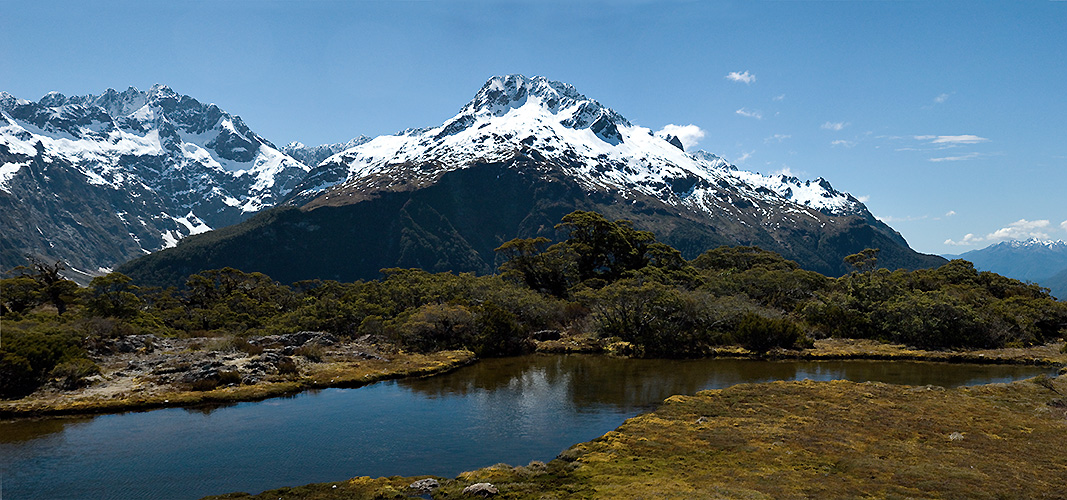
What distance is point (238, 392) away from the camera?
51.4m

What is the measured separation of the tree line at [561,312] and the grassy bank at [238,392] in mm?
5243

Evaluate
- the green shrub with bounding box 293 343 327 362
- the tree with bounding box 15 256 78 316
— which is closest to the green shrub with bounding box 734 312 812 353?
the green shrub with bounding box 293 343 327 362

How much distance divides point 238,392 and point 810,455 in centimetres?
4482

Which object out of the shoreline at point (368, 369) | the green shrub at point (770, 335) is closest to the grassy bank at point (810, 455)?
the shoreline at point (368, 369)

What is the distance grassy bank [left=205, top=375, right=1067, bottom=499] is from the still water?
365cm

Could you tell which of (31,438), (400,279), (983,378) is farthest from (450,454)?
(400,279)

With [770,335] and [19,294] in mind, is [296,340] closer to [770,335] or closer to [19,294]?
[19,294]

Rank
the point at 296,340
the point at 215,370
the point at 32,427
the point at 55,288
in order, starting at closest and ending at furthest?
the point at 32,427 < the point at 215,370 < the point at 296,340 < the point at 55,288

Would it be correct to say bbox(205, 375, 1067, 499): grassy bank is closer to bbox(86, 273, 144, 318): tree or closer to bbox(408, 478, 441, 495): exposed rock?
bbox(408, 478, 441, 495): exposed rock

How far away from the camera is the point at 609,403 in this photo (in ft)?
158

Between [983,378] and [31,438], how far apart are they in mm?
78886

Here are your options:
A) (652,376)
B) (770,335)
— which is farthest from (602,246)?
(652,376)

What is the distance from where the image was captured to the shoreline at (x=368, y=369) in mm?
46344

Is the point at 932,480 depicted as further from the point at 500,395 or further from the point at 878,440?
the point at 500,395
